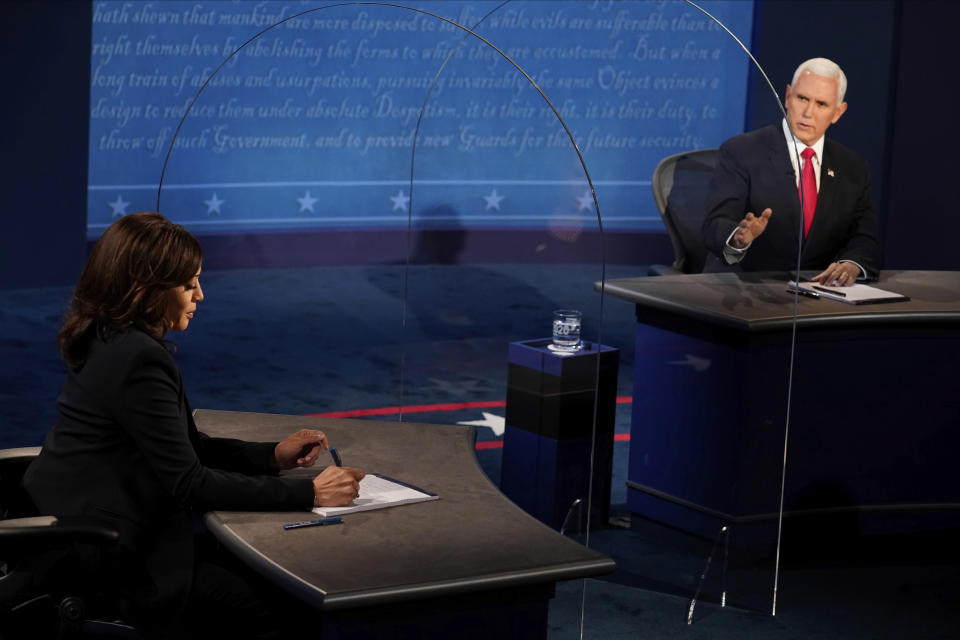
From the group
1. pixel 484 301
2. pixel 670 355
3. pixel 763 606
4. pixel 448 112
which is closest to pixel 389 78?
pixel 448 112

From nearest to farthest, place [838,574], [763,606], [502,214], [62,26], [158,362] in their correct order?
[158,362] < [763,606] < [838,574] < [62,26] < [502,214]

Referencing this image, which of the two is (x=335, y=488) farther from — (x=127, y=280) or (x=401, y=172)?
(x=401, y=172)

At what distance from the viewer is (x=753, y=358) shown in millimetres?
3994

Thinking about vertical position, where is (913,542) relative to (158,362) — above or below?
below

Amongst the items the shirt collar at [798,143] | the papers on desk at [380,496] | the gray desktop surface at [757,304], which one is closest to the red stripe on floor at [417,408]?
the gray desktop surface at [757,304]

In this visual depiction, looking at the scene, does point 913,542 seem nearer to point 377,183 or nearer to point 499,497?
point 499,497

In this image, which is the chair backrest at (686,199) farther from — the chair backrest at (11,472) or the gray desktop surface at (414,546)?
the chair backrest at (11,472)

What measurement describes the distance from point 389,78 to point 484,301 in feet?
5.26

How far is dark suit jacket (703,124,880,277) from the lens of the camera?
4129 mm

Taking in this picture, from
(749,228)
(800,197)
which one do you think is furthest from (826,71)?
(749,228)

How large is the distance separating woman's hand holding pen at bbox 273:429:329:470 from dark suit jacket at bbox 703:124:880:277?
1.72 metres

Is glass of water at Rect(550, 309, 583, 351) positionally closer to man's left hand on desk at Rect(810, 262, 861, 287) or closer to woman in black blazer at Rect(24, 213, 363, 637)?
man's left hand on desk at Rect(810, 262, 861, 287)

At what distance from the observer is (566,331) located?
4.27m

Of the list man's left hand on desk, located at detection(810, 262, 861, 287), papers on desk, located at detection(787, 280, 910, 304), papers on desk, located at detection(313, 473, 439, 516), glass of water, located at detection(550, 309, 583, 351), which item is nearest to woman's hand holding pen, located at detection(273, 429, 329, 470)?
papers on desk, located at detection(313, 473, 439, 516)
